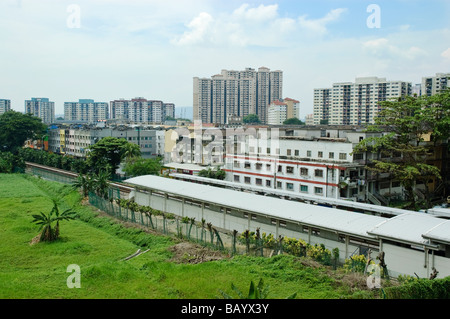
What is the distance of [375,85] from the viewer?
68.2 m

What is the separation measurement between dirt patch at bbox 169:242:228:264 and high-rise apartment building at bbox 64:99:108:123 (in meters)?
109

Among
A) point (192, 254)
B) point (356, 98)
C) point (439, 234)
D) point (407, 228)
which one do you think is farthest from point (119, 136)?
point (439, 234)

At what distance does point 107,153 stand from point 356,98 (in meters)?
47.1

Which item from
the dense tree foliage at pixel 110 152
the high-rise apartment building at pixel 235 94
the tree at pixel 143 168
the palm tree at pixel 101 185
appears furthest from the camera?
the high-rise apartment building at pixel 235 94

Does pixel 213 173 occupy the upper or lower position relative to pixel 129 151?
lower

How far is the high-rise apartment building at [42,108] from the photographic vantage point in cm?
10918

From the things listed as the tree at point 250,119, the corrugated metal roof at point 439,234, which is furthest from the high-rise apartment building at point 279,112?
the corrugated metal roof at point 439,234

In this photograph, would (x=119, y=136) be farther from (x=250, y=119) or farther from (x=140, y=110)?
(x=140, y=110)

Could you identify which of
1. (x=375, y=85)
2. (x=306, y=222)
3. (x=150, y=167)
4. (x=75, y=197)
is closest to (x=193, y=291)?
(x=306, y=222)

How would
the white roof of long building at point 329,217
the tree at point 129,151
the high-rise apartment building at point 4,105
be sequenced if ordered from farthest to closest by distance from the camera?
the high-rise apartment building at point 4,105 < the tree at point 129,151 < the white roof of long building at point 329,217

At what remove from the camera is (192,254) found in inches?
580

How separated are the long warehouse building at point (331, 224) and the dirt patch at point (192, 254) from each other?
322 centimetres

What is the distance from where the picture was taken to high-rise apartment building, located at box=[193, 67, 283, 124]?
90125 mm

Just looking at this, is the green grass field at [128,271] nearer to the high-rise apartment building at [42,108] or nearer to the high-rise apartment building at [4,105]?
the high-rise apartment building at [4,105]
